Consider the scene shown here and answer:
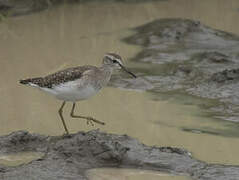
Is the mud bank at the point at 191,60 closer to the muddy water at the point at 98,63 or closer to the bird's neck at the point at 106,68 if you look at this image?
the muddy water at the point at 98,63

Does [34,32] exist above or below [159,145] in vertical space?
above

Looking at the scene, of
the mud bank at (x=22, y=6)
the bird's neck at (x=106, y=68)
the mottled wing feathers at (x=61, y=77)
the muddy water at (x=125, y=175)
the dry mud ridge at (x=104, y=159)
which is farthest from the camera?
the mud bank at (x=22, y=6)

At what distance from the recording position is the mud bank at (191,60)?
1031cm

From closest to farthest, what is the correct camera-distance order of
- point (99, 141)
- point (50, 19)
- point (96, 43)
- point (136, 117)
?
1. point (99, 141)
2. point (136, 117)
3. point (96, 43)
4. point (50, 19)

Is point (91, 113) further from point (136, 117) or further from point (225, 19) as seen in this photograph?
point (225, 19)

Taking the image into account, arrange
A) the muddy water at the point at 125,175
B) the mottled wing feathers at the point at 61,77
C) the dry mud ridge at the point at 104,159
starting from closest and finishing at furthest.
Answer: the dry mud ridge at the point at 104,159 → the muddy water at the point at 125,175 → the mottled wing feathers at the point at 61,77

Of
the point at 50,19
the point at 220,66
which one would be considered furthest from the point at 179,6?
the point at 220,66

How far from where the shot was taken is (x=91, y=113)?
31.7 ft

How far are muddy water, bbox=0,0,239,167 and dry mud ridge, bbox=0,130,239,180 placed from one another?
591 millimetres

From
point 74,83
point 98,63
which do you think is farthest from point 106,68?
point 98,63

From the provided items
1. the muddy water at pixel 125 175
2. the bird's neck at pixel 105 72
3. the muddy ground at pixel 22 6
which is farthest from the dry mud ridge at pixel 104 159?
the muddy ground at pixel 22 6

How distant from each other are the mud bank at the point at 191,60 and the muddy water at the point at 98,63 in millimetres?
384

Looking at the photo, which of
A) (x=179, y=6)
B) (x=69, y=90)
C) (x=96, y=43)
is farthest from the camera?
(x=179, y=6)

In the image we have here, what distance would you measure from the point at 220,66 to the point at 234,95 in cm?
147
